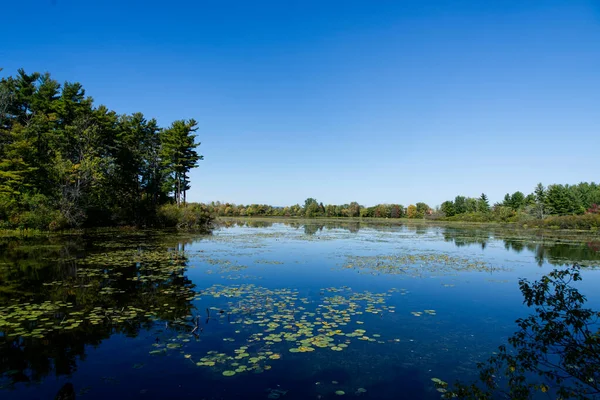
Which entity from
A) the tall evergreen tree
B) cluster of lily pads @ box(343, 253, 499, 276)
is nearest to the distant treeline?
the tall evergreen tree

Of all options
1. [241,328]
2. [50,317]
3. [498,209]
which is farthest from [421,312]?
[498,209]

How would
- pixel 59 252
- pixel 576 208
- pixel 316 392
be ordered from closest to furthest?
pixel 316 392, pixel 59 252, pixel 576 208

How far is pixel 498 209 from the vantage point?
3022 inches

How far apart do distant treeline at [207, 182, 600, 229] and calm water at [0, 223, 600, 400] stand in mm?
42001

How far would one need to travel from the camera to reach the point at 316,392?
4.51 m

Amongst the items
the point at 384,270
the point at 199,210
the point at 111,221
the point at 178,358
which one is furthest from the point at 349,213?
the point at 178,358

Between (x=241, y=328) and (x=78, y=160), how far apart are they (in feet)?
97.5

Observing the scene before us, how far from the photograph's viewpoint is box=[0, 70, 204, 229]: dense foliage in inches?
926

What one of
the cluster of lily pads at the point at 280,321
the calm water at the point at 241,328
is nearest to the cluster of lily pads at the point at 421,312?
the calm water at the point at 241,328

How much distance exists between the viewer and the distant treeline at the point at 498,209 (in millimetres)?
54812

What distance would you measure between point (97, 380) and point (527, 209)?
77241mm

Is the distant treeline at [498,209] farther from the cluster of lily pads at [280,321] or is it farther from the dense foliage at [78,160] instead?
the cluster of lily pads at [280,321]

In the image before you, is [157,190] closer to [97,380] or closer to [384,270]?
[384,270]

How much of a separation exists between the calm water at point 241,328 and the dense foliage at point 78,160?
1297 cm
